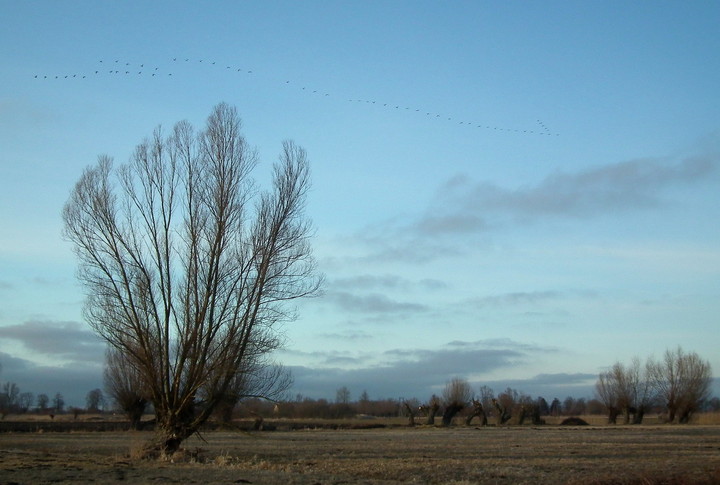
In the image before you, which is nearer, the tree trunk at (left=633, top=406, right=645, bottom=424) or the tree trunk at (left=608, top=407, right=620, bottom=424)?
the tree trunk at (left=633, top=406, right=645, bottom=424)

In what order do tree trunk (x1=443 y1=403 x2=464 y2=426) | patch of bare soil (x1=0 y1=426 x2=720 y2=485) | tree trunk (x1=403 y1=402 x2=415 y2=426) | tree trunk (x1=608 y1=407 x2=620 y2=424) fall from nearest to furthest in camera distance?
patch of bare soil (x1=0 y1=426 x2=720 y2=485)
tree trunk (x1=403 y1=402 x2=415 y2=426)
tree trunk (x1=443 y1=403 x2=464 y2=426)
tree trunk (x1=608 y1=407 x2=620 y2=424)

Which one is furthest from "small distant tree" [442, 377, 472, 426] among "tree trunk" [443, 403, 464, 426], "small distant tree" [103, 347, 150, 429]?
"small distant tree" [103, 347, 150, 429]

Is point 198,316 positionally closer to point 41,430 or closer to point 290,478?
point 290,478

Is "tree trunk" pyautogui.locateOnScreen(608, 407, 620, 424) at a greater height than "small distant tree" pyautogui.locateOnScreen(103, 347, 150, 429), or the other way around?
"small distant tree" pyautogui.locateOnScreen(103, 347, 150, 429)

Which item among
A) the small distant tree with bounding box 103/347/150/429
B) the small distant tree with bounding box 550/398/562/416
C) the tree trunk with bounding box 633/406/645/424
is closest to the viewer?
the small distant tree with bounding box 103/347/150/429

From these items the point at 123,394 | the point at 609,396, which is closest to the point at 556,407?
the point at 609,396

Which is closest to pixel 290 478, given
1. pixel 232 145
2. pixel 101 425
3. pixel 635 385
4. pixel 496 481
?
pixel 496 481

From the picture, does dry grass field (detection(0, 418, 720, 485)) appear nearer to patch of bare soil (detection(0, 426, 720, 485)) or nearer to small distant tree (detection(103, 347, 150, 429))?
patch of bare soil (detection(0, 426, 720, 485))

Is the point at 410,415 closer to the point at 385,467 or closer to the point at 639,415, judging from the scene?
the point at 639,415

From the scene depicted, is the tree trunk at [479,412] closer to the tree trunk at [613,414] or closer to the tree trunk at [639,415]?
the tree trunk at [613,414]

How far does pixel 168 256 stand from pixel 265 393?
19.3ft

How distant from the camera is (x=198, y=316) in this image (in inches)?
915

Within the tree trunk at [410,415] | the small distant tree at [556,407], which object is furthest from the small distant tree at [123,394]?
the small distant tree at [556,407]

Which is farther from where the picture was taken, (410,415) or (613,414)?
(613,414)
